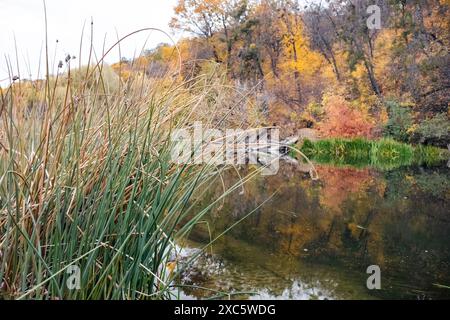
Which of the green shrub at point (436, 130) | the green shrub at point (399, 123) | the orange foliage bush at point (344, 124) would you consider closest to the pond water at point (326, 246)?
the green shrub at point (436, 130)

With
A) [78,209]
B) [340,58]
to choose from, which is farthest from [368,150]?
[78,209]

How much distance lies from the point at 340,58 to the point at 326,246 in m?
17.4

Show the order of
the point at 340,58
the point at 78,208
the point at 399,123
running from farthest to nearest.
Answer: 1. the point at 340,58
2. the point at 399,123
3. the point at 78,208

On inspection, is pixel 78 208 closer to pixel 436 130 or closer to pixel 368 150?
pixel 368 150

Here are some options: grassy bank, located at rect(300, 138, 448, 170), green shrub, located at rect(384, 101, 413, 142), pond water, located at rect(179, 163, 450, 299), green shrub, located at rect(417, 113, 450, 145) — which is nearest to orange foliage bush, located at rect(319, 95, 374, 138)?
green shrub, located at rect(384, 101, 413, 142)

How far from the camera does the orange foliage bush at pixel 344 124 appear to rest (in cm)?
1402

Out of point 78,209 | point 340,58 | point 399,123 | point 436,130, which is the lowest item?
point 436,130

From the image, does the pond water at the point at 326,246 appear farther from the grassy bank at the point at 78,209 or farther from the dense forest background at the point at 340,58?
the dense forest background at the point at 340,58

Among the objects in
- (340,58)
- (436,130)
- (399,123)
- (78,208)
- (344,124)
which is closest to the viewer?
(78,208)

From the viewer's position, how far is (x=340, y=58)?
1914cm

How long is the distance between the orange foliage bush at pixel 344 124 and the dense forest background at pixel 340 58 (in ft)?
0.11

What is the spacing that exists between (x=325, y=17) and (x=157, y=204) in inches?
779
